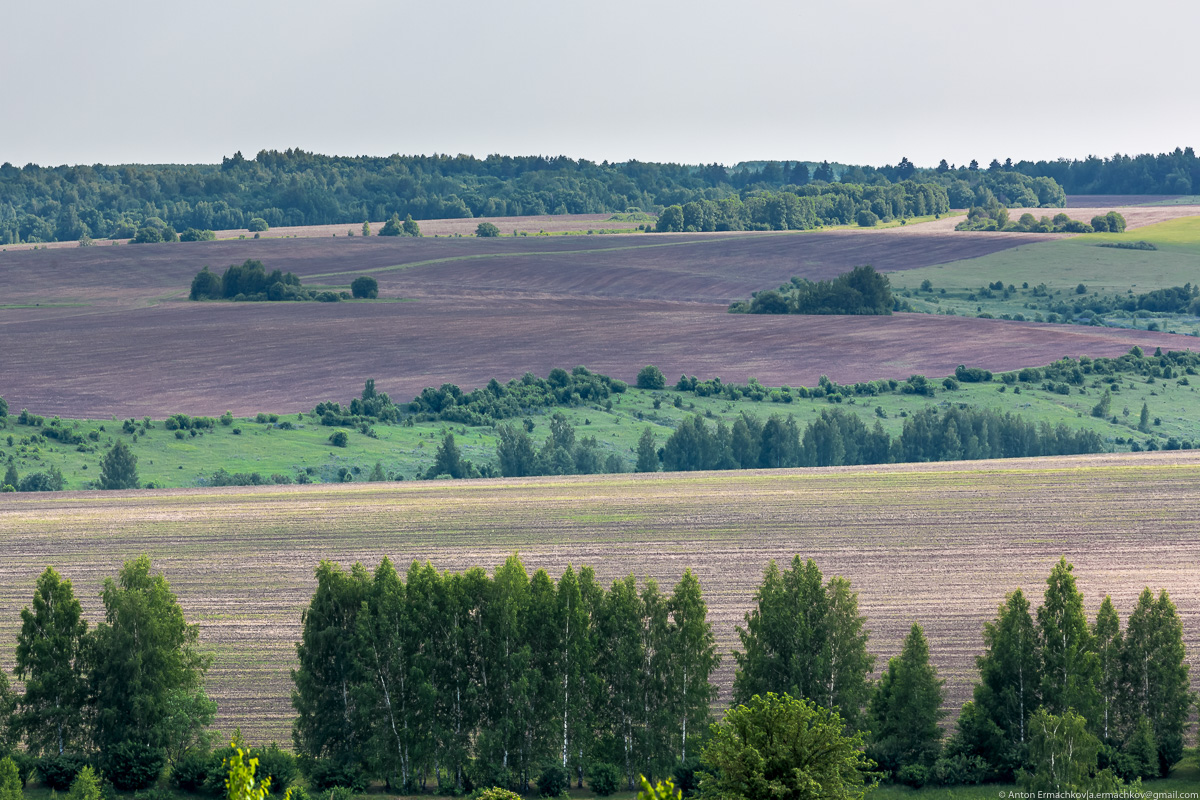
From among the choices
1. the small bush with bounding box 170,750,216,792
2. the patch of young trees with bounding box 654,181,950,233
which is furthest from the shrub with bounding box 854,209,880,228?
the small bush with bounding box 170,750,216,792

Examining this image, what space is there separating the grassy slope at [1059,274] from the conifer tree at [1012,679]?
93.4 meters

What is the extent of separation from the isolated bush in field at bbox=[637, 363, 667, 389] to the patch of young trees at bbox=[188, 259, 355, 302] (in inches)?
1760

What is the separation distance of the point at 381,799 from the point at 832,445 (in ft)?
150

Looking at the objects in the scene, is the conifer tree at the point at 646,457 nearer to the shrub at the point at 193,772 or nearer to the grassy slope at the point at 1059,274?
the shrub at the point at 193,772

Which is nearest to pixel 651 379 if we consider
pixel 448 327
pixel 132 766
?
pixel 448 327

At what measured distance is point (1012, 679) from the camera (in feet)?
111

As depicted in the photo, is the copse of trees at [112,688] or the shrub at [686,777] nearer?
the shrub at [686,777]

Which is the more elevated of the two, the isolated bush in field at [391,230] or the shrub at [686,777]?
the isolated bush in field at [391,230]

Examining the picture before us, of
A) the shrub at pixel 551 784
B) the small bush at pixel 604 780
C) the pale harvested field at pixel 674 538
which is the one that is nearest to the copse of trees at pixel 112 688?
the pale harvested field at pixel 674 538

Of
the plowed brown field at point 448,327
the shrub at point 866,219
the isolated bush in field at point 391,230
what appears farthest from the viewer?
the shrub at point 866,219

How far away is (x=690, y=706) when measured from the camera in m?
33.9

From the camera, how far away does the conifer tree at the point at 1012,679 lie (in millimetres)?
33312

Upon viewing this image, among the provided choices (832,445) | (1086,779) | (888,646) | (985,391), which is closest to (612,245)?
(985,391)

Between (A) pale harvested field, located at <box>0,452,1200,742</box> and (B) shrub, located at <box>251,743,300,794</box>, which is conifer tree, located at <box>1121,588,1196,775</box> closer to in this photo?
(A) pale harvested field, located at <box>0,452,1200,742</box>
